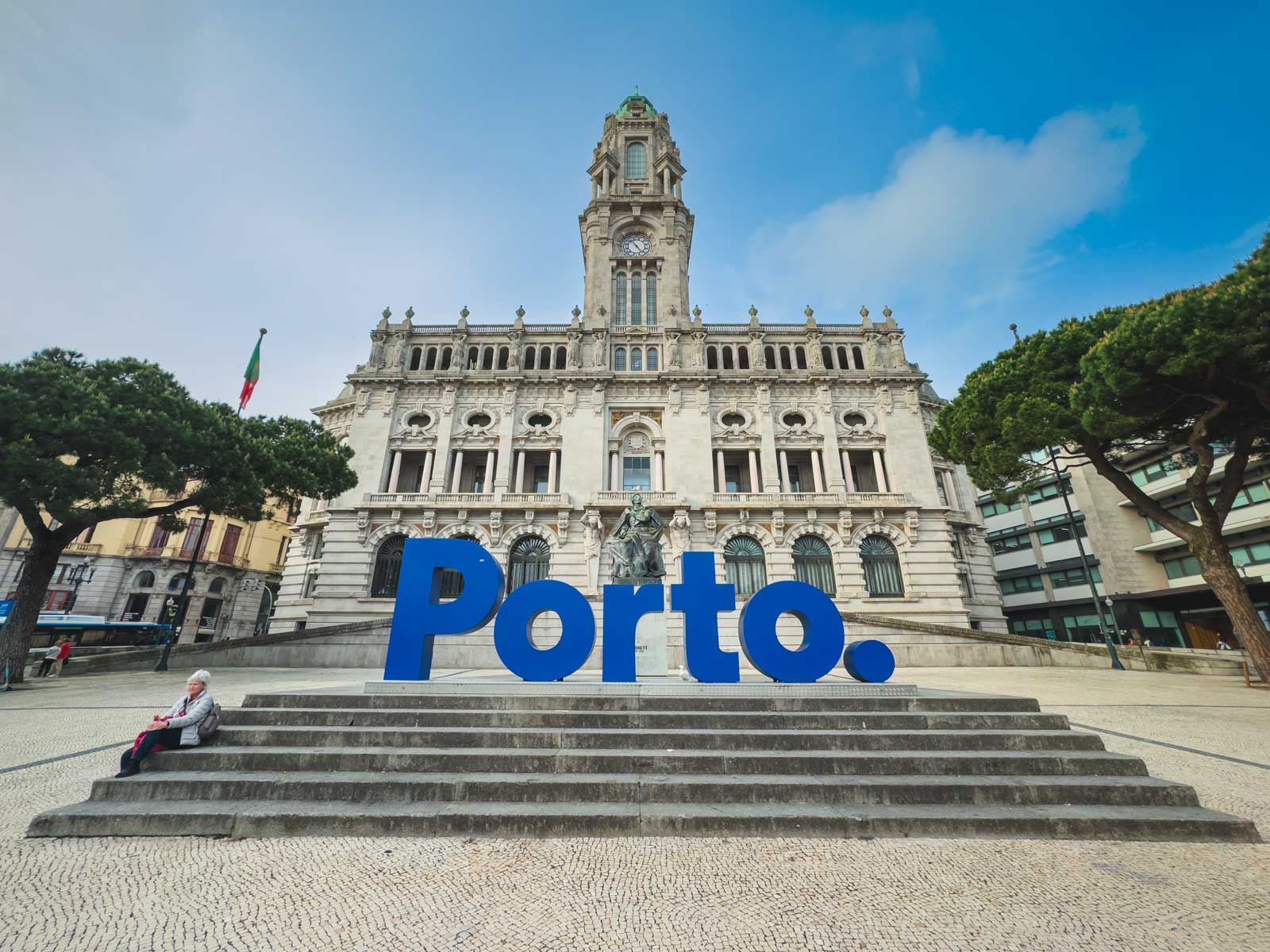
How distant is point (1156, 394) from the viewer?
15.7 m

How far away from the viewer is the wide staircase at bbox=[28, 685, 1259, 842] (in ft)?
17.5

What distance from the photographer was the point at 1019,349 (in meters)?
18.5

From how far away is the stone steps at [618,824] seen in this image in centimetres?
529

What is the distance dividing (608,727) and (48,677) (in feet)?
82.4

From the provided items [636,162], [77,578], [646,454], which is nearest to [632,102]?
[636,162]

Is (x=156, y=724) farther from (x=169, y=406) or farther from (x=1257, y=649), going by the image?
(x=1257, y=649)

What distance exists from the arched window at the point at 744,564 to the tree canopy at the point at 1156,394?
10.9 metres

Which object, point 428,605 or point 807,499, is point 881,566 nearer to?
point 807,499

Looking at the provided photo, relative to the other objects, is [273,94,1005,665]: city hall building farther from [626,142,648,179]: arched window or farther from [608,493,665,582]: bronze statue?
[608,493,665,582]: bronze statue

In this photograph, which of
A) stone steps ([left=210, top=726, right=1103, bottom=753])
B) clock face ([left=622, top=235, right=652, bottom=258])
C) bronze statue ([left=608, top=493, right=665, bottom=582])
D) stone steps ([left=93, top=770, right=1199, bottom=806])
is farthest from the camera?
clock face ([left=622, top=235, right=652, bottom=258])

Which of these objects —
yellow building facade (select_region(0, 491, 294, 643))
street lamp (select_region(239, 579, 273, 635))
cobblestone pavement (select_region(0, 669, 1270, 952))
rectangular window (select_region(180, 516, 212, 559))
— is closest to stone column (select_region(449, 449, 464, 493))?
yellow building facade (select_region(0, 491, 294, 643))

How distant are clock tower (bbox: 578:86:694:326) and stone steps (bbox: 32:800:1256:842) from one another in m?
30.6

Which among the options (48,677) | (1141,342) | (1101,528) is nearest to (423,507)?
(48,677)

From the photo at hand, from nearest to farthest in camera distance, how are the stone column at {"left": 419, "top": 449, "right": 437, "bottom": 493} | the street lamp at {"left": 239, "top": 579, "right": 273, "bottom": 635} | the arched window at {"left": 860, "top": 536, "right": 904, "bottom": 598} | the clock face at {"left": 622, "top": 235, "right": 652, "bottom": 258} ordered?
1. the arched window at {"left": 860, "top": 536, "right": 904, "bottom": 598}
2. the stone column at {"left": 419, "top": 449, "right": 437, "bottom": 493}
3. the clock face at {"left": 622, "top": 235, "right": 652, "bottom": 258}
4. the street lamp at {"left": 239, "top": 579, "right": 273, "bottom": 635}
